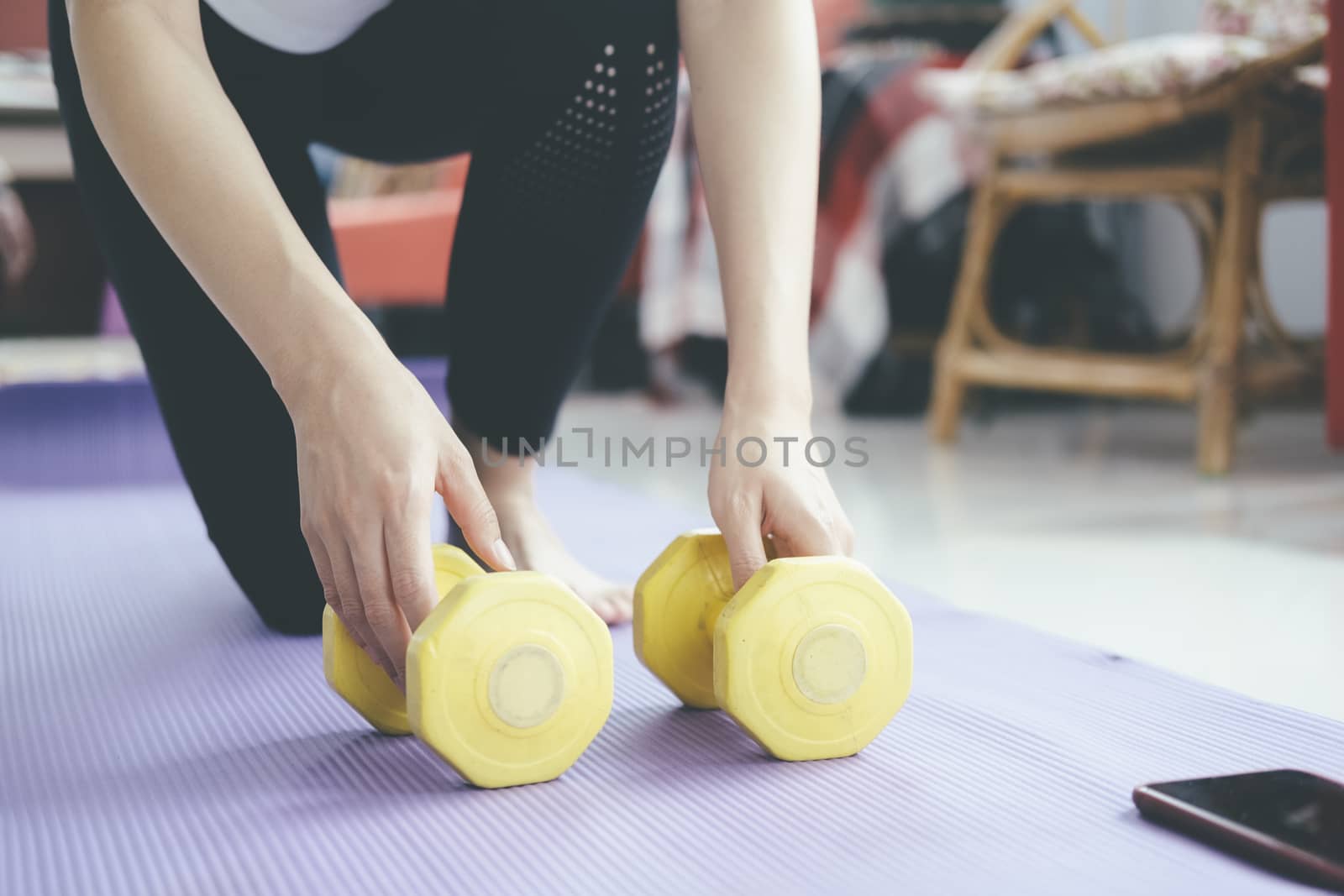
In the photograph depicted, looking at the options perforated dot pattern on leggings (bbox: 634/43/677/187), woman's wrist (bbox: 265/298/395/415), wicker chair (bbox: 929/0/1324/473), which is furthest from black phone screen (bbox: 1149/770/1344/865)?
wicker chair (bbox: 929/0/1324/473)

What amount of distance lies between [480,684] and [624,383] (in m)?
2.76

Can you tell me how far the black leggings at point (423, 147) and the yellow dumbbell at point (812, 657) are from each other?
0.38 m

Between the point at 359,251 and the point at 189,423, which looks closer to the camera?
the point at 189,423

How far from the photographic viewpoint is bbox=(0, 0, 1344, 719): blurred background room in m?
1.25

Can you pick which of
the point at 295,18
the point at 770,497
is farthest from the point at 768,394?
the point at 295,18

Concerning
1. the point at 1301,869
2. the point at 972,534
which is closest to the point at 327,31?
the point at 1301,869

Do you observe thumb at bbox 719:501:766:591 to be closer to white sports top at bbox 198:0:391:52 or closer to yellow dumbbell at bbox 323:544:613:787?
yellow dumbbell at bbox 323:544:613:787

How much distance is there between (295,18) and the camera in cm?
82

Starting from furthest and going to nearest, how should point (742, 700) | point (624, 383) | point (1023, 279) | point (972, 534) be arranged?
point (624, 383), point (1023, 279), point (972, 534), point (742, 700)

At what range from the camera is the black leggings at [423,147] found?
88 centimetres

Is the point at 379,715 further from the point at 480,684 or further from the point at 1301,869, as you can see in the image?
the point at 1301,869

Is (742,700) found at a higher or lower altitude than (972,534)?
A: higher

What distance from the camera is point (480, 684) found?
0.61 metres

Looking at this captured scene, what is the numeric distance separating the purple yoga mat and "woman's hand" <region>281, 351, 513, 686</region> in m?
0.11
